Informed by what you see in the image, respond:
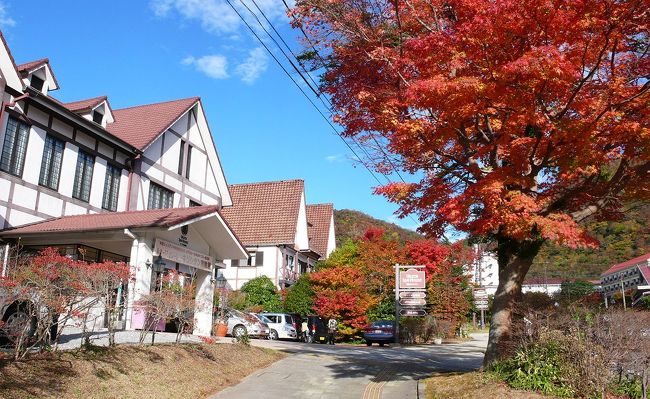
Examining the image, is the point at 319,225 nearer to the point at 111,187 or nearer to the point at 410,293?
the point at 410,293

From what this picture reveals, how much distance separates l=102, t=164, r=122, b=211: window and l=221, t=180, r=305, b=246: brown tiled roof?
57.9 ft

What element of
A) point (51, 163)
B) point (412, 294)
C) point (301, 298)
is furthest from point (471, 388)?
point (301, 298)

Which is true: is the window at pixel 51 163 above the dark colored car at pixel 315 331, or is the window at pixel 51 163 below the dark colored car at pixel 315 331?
above

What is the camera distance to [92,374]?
9273 millimetres

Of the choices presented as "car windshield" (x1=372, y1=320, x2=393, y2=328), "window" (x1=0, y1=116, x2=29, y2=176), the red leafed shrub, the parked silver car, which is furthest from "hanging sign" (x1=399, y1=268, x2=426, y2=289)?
the red leafed shrub

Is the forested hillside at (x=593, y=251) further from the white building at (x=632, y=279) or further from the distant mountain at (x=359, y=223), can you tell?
the white building at (x=632, y=279)

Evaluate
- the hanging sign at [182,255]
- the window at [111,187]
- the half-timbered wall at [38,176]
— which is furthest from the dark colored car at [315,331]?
the half-timbered wall at [38,176]

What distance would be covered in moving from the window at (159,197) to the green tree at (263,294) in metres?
12.2

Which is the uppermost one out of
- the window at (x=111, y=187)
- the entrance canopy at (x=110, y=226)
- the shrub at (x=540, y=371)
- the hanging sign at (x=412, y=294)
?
the window at (x=111, y=187)

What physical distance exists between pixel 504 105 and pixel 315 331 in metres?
21.8

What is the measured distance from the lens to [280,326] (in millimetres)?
27828

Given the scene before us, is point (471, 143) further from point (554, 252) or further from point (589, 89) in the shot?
point (554, 252)

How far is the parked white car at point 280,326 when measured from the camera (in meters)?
27.7

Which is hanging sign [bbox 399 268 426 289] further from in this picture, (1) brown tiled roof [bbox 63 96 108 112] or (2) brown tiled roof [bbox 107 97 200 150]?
(1) brown tiled roof [bbox 63 96 108 112]
